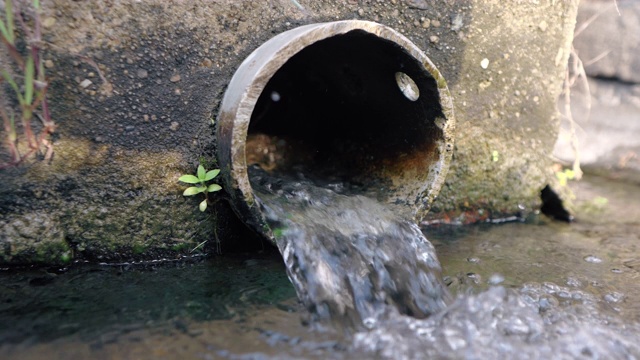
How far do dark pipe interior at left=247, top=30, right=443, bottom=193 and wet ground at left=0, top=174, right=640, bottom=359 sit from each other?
671 mm

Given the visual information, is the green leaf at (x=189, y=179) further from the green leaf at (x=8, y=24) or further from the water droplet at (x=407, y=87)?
the water droplet at (x=407, y=87)

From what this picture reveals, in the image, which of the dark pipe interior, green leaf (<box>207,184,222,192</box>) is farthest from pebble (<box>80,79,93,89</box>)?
the dark pipe interior

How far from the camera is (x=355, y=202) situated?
113 inches

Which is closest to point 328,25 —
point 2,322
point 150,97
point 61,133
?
point 150,97

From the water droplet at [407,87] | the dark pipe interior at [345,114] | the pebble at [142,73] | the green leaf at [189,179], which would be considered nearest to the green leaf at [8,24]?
the pebble at [142,73]

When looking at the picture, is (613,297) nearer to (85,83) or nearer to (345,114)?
(345,114)

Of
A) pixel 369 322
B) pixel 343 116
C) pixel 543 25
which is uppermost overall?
pixel 543 25

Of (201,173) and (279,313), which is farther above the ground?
(201,173)

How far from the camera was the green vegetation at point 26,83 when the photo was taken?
7.06ft

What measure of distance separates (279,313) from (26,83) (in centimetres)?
134

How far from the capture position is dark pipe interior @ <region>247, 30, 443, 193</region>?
270 centimetres

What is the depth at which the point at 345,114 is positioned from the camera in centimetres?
336

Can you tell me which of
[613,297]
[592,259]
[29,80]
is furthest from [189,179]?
[592,259]

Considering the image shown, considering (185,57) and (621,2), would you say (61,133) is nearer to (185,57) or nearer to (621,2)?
(185,57)
